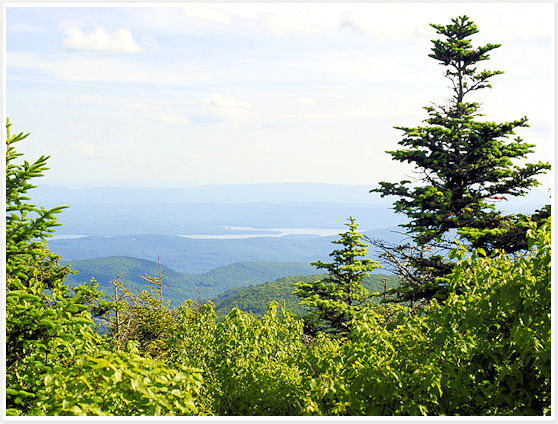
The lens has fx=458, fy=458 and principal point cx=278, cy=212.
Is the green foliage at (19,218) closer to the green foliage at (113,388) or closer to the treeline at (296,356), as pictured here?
the treeline at (296,356)

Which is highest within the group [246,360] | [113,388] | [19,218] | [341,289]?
[19,218]

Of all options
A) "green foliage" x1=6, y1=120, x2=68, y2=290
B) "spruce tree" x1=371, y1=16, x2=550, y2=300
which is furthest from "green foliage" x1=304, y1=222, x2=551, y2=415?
"spruce tree" x1=371, y1=16, x2=550, y2=300

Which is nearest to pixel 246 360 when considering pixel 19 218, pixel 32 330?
pixel 32 330

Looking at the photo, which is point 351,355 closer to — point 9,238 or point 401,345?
point 401,345

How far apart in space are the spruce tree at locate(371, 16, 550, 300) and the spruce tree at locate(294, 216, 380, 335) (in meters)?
3.30

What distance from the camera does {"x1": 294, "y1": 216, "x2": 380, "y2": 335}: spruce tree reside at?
17.4 meters

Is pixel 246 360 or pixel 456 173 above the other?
pixel 456 173

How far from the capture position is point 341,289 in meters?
18.0

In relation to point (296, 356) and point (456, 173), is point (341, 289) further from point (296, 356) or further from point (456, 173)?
point (296, 356)

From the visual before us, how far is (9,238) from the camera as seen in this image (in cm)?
610

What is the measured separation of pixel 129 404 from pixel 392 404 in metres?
2.50

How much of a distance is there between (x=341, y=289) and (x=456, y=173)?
6591mm

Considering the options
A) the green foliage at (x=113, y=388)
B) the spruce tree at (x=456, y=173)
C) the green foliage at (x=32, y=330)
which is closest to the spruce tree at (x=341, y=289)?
the spruce tree at (x=456, y=173)

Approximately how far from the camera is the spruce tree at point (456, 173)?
1339cm
